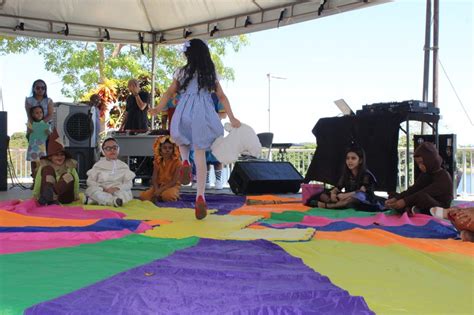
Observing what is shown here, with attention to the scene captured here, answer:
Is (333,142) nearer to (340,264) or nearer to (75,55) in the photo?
(340,264)

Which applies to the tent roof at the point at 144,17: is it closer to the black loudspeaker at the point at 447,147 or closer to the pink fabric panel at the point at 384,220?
the black loudspeaker at the point at 447,147

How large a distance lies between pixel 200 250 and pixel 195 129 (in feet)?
4.10

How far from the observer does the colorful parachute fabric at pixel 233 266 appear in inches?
53.8

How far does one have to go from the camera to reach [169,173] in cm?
468

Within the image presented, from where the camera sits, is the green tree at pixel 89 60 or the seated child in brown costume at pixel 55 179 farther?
the green tree at pixel 89 60

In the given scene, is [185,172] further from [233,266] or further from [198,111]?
[233,266]

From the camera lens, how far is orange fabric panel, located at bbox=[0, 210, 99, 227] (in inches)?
117

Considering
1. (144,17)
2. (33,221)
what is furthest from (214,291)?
(144,17)

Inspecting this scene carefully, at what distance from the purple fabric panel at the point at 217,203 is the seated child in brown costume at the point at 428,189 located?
1.36 meters

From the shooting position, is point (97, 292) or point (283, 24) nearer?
point (97, 292)

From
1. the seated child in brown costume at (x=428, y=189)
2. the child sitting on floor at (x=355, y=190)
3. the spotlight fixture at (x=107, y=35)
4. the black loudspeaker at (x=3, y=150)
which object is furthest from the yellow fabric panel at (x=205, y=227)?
the spotlight fixture at (x=107, y=35)

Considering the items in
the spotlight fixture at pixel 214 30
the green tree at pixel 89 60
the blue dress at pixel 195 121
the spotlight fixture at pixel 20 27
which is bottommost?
the blue dress at pixel 195 121

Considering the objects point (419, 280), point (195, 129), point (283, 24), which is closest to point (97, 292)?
point (419, 280)

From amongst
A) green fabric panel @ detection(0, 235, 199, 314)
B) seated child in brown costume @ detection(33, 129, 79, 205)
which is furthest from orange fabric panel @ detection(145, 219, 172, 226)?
seated child in brown costume @ detection(33, 129, 79, 205)
